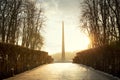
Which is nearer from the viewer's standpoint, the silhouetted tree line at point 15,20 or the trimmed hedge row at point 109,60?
the trimmed hedge row at point 109,60

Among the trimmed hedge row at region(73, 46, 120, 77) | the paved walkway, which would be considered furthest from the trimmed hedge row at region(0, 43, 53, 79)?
the trimmed hedge row at region(73, 46, 120, 77)

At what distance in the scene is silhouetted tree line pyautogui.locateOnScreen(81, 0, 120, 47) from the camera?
36.4 m

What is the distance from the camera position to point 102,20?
41938 mm

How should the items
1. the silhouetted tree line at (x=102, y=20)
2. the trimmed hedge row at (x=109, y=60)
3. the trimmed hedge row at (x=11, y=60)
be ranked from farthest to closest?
1. the silhouetted tree line at (x=102, y=20)
2. the trimmed hedge row at (x=109, y=60)
3. the trimmed hedge row at (x=11, y=60)

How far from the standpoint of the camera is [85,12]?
48.6m

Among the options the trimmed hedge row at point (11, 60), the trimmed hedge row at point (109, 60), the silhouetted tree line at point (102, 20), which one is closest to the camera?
the trimmed hedge row at point (11, 60)

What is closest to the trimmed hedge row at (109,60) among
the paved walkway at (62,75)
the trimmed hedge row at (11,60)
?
the paved walkway at (62,75)

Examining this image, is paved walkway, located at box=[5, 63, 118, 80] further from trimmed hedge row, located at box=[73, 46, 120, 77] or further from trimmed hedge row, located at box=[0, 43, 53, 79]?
trimmed hedge row, located at box=[73, 46, 120, 77]

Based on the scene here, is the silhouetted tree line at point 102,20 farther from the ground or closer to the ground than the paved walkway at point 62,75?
farther from the ground

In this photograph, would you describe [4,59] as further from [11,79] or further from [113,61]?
[113,61]

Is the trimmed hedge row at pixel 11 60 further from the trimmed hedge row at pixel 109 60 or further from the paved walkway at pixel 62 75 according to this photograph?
the trimmed hedge row at pixel 109 60

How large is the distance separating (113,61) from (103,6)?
1943 cm

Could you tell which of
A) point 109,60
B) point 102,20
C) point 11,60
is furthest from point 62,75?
point 102,20

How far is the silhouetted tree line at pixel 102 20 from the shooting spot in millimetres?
36372
